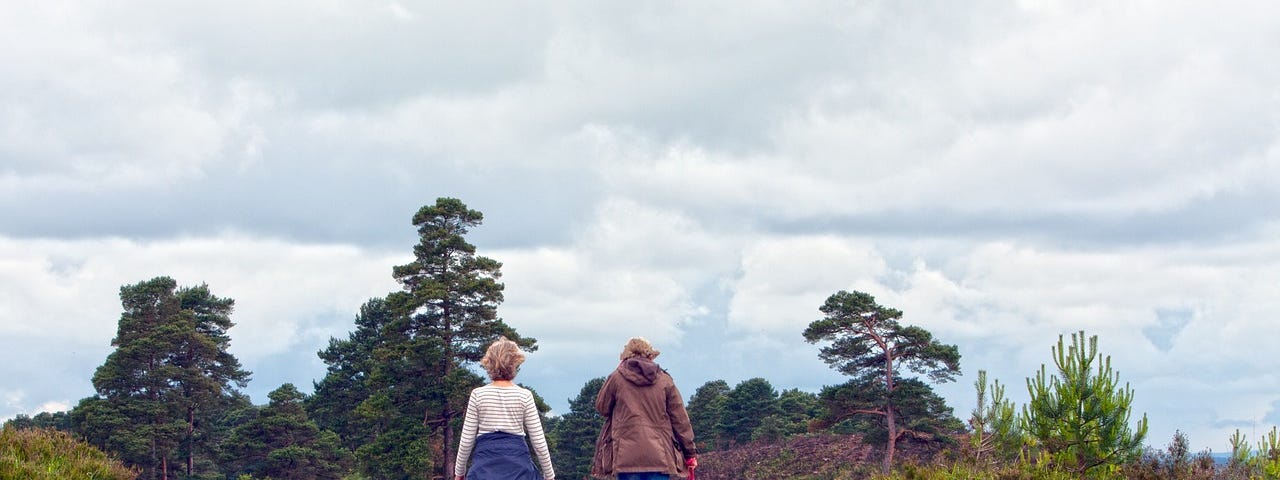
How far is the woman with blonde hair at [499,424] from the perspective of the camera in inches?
372

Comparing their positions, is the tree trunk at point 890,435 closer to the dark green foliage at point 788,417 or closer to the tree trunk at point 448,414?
the dark green foliage at point 788,417

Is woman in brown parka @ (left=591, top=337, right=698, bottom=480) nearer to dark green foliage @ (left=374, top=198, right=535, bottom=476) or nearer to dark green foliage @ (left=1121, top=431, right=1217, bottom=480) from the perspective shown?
dark green foliage @ (left=1121, top=431, right=1217, bottom=480)

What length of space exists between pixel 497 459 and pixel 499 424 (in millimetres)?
314

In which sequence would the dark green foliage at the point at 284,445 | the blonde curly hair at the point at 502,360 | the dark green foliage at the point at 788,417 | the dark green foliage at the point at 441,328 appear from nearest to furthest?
the blonde curly hair at the point at 502,360 < the dark green foliage at the point at 441,328 < the dark green foliage at the point at 284,445 < the dark green foliage at the point at 788,417

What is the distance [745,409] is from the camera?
64.8 meters

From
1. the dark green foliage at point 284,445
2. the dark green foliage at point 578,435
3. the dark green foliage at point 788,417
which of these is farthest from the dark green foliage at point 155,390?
the dark green foliage at point 788,417

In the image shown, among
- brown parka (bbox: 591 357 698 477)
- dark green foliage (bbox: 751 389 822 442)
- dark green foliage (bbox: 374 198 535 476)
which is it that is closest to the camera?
brown parka (bbox: 591 357 698 477)

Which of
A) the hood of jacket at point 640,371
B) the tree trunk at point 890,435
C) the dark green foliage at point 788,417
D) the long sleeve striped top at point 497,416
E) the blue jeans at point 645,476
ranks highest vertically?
the dark green foliage at point 788,417

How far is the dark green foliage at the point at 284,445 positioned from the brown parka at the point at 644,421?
4082cm

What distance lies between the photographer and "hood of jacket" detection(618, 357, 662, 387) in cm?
1025

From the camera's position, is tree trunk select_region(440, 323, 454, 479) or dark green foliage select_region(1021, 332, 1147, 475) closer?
dark green foliage select_region(1021, 332, 1147, 475)

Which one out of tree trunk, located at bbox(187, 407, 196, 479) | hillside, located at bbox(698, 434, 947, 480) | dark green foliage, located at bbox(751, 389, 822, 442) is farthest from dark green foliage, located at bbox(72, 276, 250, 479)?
dark green foliage, located at bbox(751, 389, 822, 442)

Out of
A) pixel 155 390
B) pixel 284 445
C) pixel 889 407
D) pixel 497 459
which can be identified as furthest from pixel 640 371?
pixel 155 390

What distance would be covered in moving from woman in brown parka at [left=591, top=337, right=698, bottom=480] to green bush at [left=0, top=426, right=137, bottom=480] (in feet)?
32.8
